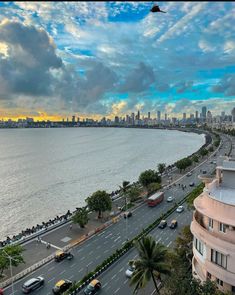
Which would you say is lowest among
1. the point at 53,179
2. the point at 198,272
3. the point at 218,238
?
the point at 53,179

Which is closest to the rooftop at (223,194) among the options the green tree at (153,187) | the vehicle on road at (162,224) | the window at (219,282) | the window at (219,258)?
the window at (219,258)

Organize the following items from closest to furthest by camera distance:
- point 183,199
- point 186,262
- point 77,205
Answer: point 186,262 < point 183,199 < point 77,205

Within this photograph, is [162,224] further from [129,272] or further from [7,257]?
[7,257]

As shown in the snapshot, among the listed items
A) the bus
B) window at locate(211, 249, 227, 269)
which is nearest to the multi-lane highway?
→ the bus

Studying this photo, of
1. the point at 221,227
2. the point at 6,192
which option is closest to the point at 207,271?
the point at 221,227

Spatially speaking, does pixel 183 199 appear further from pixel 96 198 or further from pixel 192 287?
pixel 192 287

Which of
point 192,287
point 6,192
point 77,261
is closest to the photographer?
point 192,287

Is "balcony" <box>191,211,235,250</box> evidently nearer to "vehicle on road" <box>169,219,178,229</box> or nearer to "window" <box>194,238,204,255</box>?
"window" <box>194,238,204,255</box>

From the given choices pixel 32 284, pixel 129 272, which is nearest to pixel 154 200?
pixel 129 272
